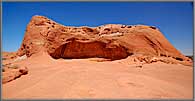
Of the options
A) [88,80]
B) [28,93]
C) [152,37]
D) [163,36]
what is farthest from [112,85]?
[163,36]

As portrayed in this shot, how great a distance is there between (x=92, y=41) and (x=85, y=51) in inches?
24.8

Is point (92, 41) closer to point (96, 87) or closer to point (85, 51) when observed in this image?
point (85, 51)

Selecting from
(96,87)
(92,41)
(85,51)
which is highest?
(92,41)

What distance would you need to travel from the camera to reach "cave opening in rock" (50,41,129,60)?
11071 millimetres

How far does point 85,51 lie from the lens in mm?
11492

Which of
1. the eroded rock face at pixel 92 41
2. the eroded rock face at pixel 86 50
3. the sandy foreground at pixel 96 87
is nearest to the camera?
the sandy foreground at pixel 96 87

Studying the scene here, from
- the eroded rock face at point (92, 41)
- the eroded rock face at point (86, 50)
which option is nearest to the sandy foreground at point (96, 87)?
the eroded rock face at point (92, 41)

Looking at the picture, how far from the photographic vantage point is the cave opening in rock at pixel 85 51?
11071 millimetres

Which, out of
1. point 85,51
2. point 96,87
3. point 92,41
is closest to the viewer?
point 96,87

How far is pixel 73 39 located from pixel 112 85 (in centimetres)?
736

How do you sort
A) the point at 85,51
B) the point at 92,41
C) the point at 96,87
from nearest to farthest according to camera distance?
the point at 96,87
the point at 92,41
the point at 85,51

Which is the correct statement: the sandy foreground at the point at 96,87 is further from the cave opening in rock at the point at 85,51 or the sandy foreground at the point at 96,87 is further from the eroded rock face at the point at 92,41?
the cave opening in rock at the point at 85,51

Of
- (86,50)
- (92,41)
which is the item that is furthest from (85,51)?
(92,41)

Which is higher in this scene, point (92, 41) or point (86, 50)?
point (92, 41)
